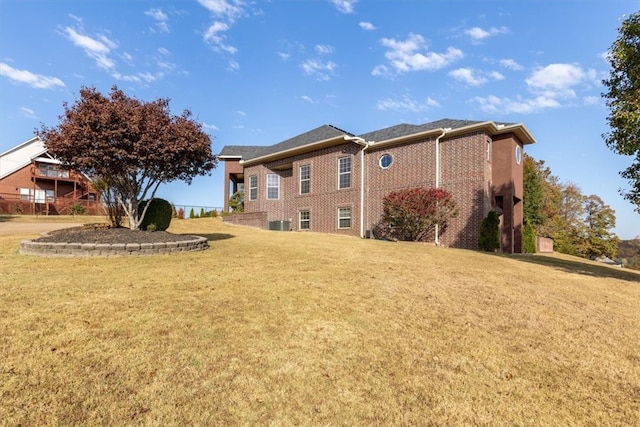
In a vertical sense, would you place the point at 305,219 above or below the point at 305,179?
below

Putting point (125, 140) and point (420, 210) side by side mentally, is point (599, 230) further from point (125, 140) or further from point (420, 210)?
point (125, 140)

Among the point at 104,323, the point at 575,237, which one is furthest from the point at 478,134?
the point at 575,237

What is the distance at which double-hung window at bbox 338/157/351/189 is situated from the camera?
20.2 m

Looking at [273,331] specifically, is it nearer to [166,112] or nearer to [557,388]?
[557,388]

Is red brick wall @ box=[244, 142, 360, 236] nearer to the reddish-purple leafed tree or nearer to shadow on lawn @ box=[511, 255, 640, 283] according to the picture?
shadow on lawn @ box=[511, 255, 640, 283]

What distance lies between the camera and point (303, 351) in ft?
12.6

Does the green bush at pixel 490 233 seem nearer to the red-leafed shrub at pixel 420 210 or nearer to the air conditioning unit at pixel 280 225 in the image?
the red-leafed shrub at pixel 420 210

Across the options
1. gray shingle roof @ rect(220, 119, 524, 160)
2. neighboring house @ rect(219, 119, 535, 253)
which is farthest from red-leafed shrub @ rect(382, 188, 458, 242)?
gray shingle roof @ rect(220, 119, 524, 160)

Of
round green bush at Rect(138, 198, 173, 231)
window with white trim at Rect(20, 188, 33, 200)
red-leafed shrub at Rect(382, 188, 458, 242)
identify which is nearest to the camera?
round green bush at Rect(138, 198, 173, 231)

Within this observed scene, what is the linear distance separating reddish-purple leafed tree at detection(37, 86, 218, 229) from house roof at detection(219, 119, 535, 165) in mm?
10746

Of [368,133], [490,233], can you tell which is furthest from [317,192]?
[490,233]

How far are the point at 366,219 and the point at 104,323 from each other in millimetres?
16249

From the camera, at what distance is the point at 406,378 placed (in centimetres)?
338

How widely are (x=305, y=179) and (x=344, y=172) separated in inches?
120
